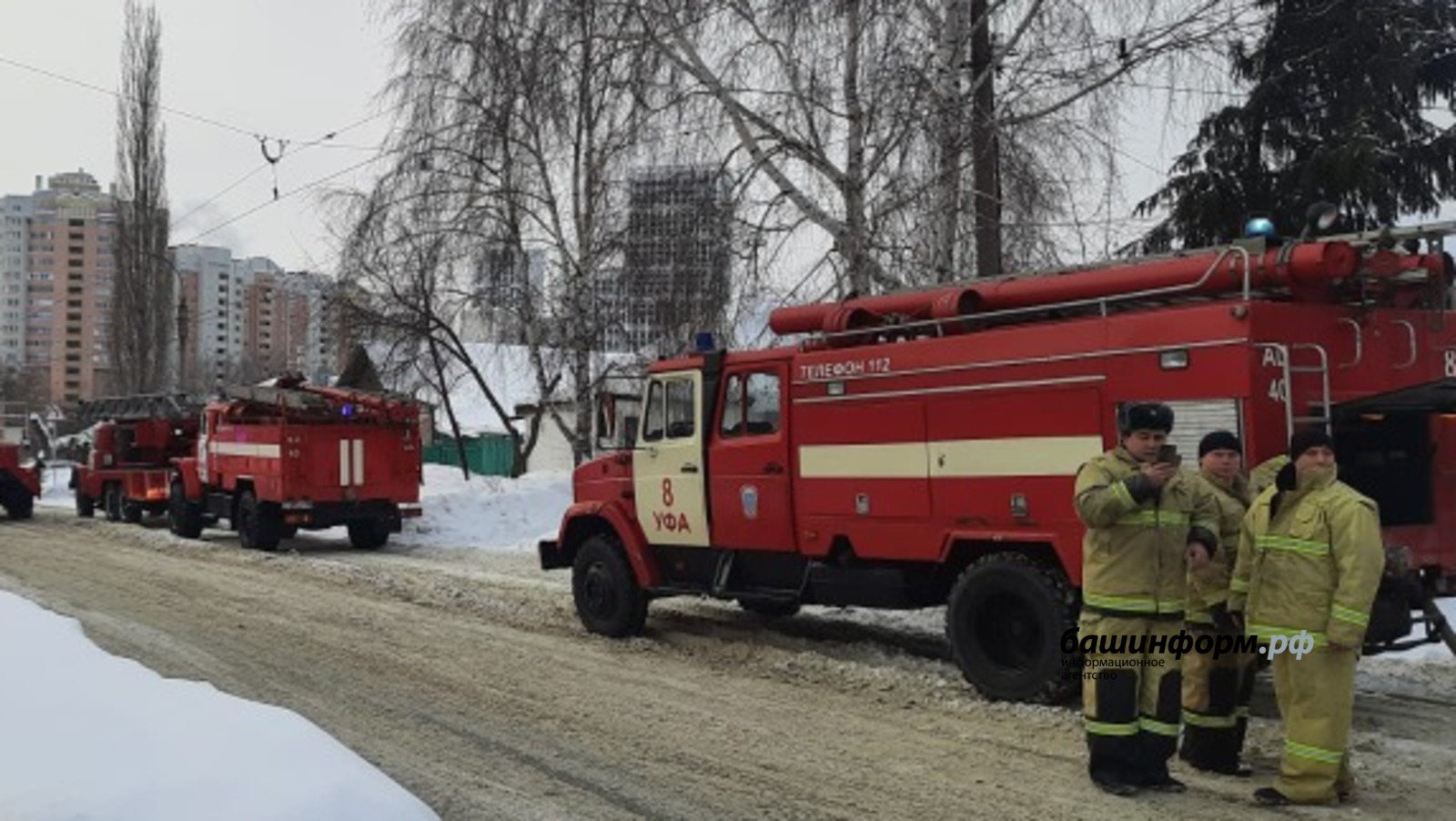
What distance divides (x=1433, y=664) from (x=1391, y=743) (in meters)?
2.45

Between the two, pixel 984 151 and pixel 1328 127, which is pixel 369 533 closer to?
pixel 984 151

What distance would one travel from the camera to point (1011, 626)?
774 cm

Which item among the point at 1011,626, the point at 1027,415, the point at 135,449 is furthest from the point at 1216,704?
the point at 135,449

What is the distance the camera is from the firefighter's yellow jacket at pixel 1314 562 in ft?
17.5

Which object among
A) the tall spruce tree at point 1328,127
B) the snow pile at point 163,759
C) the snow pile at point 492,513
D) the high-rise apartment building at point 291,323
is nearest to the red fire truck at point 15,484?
the high-rise apartment building at point 291,323

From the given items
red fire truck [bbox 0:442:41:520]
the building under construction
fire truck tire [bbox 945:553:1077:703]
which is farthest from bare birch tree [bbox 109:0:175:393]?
fire truck tire [bbox 945:553:1077:703]

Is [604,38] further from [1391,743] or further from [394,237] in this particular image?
[1391,743]

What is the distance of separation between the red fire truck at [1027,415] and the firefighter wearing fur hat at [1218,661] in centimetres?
35

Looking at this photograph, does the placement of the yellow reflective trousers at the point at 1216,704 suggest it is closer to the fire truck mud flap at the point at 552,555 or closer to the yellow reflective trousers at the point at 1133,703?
the yellow reflective trousers at the point at 1133,703

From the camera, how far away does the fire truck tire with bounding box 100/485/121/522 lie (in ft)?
83.9

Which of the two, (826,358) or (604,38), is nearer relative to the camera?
(826,358)

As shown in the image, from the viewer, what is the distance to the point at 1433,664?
8617mm

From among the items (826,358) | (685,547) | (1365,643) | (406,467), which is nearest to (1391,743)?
(1365,643)

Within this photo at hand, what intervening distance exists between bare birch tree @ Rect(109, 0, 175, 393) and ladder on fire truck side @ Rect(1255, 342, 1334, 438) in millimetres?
41620
